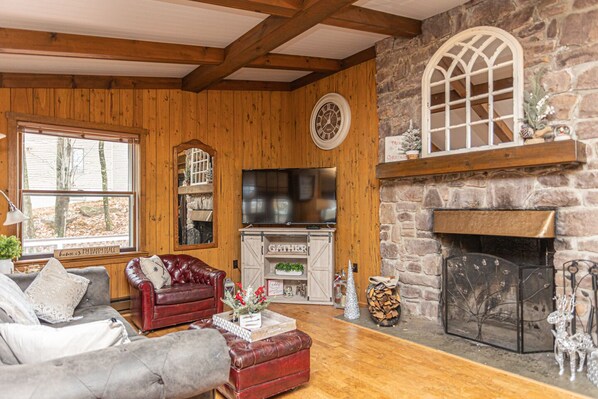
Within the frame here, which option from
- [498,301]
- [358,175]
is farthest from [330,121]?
[498,301]

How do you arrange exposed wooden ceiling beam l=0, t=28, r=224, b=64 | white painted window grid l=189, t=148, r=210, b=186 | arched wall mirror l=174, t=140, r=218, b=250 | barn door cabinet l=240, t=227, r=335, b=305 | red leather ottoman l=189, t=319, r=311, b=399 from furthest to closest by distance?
white painted window grid l=189, t=148, r=210, b=186 → arched wall mirror l=174, t=140, r=218, b=250 → barn door cabinet l=240, t=227, r=335, b=305 → exposed wooden ceiling beam l=0, t=28, r=224, b=64 → red leather ottoman l=189, t=319, r=311, b=399

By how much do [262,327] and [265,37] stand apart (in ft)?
8.39

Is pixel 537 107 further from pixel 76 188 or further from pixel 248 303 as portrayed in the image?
Result: pixel 76 188

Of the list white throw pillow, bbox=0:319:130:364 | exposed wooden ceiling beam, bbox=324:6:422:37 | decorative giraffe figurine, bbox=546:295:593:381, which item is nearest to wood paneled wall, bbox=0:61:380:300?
exposed wooden ceiling beam, bbox=324:6:422:37

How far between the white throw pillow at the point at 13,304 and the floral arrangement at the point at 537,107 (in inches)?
152

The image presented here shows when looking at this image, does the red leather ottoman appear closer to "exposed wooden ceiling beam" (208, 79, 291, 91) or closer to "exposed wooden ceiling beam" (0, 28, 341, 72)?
"exposed wooden ceiling beam" (0, 28, 341, 72)

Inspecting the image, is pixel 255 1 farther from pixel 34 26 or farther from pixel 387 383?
pixel 387 383

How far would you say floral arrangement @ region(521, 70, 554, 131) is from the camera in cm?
322

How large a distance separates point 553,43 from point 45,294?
4.52 metres

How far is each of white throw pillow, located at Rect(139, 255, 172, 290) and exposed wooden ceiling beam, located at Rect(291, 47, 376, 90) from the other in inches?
131

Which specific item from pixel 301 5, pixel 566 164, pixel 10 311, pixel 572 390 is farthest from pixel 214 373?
pixel 566 164

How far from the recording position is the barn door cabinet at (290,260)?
5094mm

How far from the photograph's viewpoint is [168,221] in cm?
516

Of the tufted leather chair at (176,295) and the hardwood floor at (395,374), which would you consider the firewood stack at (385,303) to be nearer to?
the hardwood floor at (395,374)
